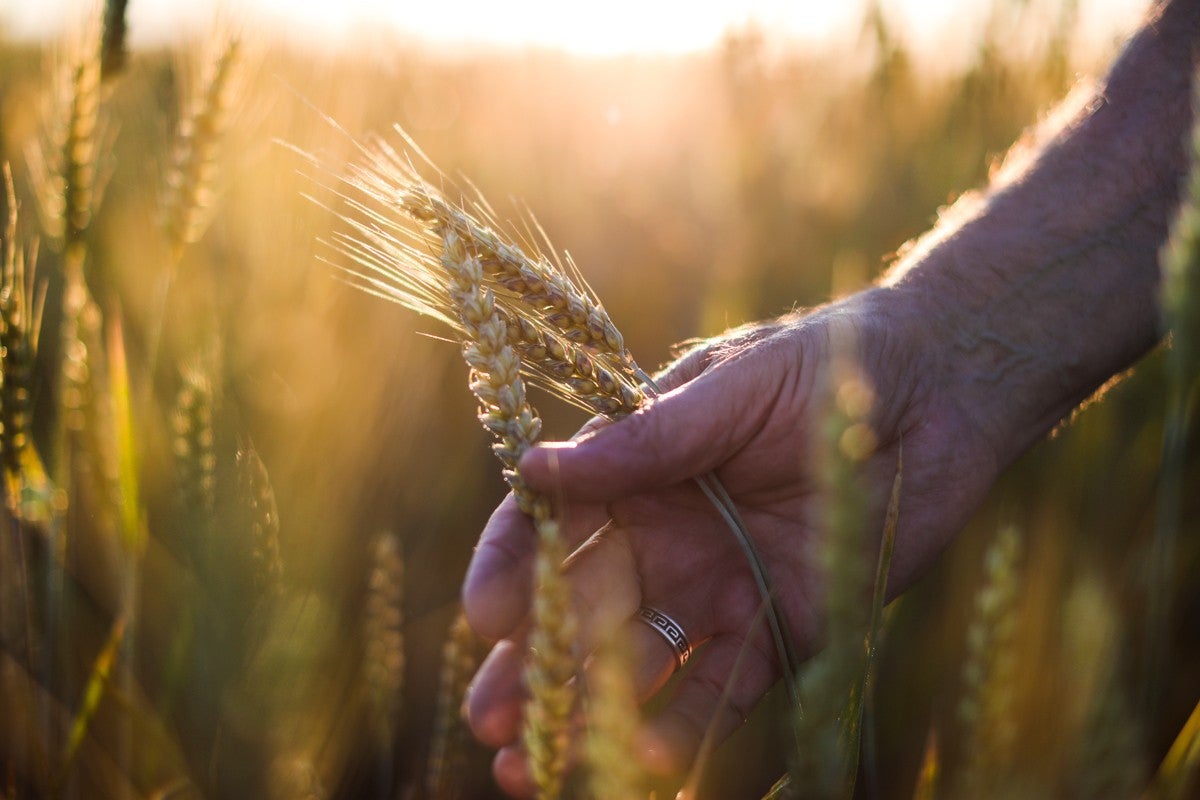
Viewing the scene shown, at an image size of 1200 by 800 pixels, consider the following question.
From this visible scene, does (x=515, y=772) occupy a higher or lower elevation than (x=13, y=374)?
lower

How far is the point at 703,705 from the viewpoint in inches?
50.3

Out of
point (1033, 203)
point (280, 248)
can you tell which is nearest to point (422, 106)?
point (280, 248)

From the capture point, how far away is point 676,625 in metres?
1.37

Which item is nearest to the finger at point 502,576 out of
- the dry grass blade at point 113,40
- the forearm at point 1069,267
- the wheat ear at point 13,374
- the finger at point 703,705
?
the finger at point 703,705

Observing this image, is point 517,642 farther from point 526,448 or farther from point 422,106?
point 422,106

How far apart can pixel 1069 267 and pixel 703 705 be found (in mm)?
1106

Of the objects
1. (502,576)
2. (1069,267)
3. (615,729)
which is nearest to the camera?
(615,729)

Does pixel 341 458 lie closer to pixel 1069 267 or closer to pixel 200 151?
pixel 200 151

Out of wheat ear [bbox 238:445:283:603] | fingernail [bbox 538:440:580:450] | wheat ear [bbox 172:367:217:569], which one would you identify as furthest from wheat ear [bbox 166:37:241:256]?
fingernail [bbox 538:440:580:450]

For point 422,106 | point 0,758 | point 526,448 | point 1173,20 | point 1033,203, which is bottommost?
point 0,758

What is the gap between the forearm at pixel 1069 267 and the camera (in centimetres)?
155

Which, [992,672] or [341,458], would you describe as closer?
[992,672]

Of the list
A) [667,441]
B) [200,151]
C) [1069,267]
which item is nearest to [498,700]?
[667,441]

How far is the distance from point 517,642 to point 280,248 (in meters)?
0.91
